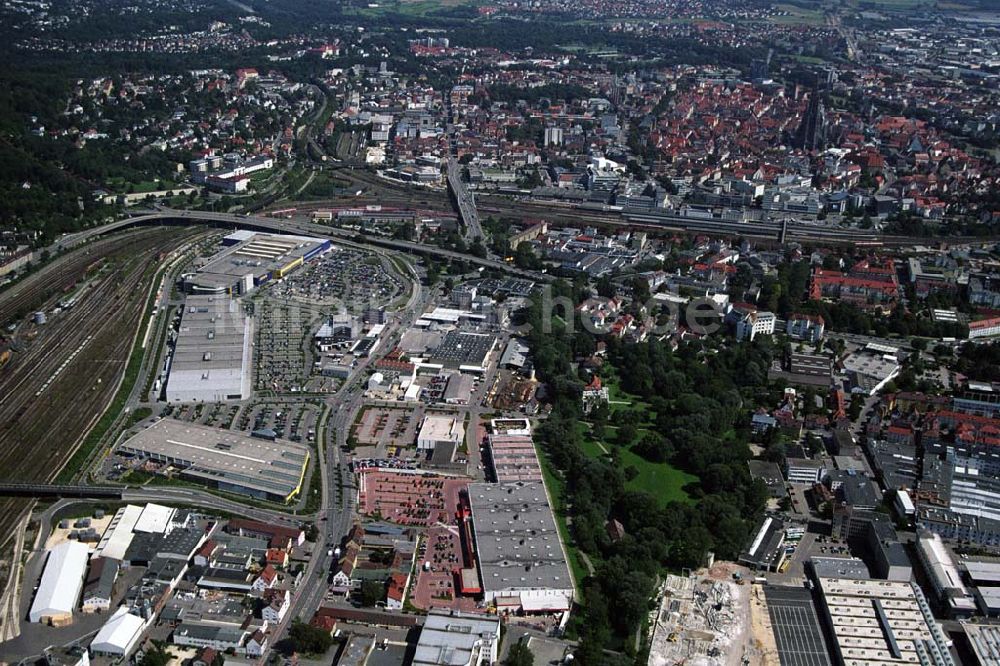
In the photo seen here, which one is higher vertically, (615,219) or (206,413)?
(206,413)

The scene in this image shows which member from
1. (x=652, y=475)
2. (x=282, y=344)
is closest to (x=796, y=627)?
(x=652, y=475)

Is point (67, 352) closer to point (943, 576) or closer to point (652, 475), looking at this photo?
point (652, 475)

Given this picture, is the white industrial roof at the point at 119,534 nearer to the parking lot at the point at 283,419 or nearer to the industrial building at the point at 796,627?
the parking lot at the point at 283,419

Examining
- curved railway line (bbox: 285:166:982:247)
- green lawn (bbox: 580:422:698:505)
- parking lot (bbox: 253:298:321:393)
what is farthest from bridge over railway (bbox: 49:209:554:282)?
green lawn (bbox: 580:422:698:505)

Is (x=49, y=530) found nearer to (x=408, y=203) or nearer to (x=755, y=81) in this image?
(x=408, y=203)

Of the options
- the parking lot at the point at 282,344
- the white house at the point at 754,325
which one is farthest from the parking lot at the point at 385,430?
the white house at the point at 754,325

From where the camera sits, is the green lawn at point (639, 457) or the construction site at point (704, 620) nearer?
the construction site at point (704, 620)

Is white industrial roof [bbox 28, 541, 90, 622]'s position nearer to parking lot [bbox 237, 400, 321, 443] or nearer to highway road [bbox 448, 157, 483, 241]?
parking lot [bbox 237, 400, 321, 443]

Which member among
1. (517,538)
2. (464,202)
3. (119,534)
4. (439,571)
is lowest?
(464,202)
